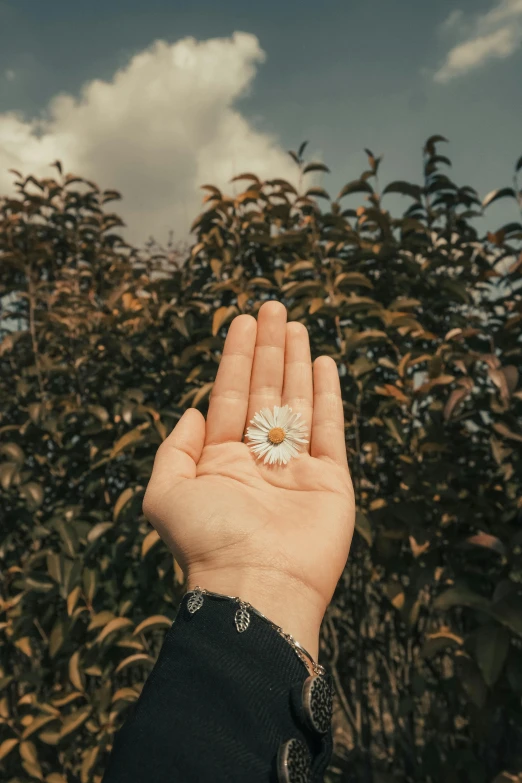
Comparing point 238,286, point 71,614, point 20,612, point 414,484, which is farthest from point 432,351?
point 20,612

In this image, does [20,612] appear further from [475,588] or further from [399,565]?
[475,588]

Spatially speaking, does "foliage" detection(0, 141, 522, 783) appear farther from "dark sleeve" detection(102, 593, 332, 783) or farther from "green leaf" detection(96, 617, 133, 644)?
"dark sleeve" detection(102, 593, 332, 783)

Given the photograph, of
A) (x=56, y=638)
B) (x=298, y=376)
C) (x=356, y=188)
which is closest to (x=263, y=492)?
(x=298, y=376)

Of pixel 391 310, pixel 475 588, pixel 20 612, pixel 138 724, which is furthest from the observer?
pixel 20 612

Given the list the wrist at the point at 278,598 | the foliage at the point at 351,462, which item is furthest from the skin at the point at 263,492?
the foliage at the point at 351,462

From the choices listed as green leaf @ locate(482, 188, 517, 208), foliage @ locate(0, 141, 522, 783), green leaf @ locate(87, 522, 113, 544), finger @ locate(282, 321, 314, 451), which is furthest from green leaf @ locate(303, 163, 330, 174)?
green leaf @ locate(87, 522, 113, 544)

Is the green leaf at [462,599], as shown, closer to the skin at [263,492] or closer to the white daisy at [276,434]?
the skin at [263,492]
